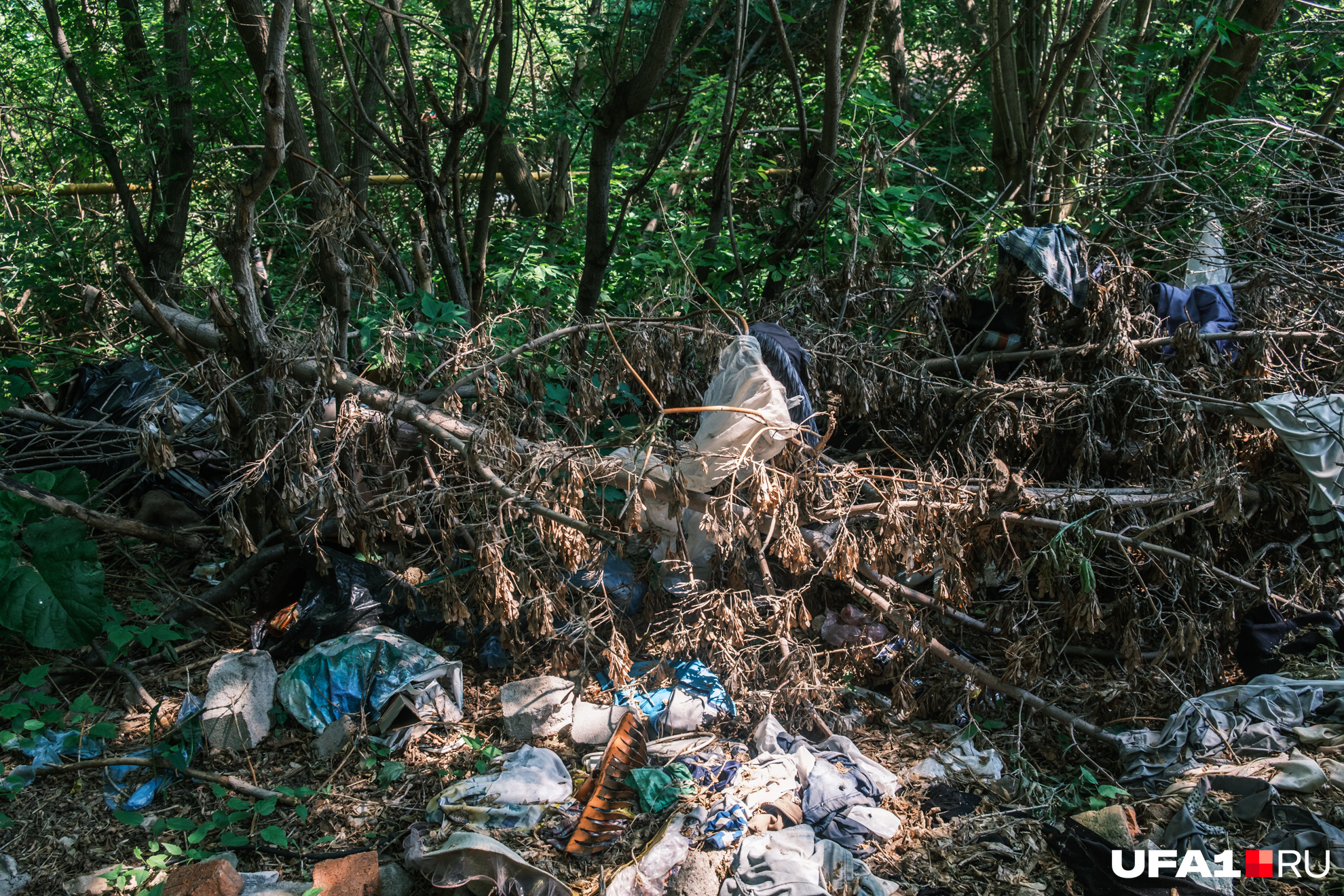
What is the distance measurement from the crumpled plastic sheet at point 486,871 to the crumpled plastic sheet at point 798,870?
51 centimetres

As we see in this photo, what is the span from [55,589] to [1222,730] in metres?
4.23

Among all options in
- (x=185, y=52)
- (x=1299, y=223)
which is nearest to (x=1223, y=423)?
(x=1299, y=223)

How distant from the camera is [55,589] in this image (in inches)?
123

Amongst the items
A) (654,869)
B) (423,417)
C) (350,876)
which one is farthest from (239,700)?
(654,869)

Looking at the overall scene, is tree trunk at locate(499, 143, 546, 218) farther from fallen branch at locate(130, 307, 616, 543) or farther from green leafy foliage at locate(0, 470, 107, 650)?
green leafy foliage at locate(0, 470, 107, 650)

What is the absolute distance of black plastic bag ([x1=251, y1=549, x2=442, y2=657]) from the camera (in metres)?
3.38

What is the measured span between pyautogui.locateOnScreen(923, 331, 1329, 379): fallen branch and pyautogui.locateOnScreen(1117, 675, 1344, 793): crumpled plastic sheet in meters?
1.45

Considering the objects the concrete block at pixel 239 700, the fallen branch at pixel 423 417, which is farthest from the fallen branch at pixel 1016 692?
the concrete block at pixel 239 700

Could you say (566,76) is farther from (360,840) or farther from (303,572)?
(360,840)

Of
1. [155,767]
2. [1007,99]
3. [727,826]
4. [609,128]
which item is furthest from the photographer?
[1007,99]

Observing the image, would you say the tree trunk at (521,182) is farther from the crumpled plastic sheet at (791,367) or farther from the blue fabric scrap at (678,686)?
the blue fabric scrap at (678,686)

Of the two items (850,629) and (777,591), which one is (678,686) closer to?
(777,591)

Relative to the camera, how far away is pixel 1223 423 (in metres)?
3.55

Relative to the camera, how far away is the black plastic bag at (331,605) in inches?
133
